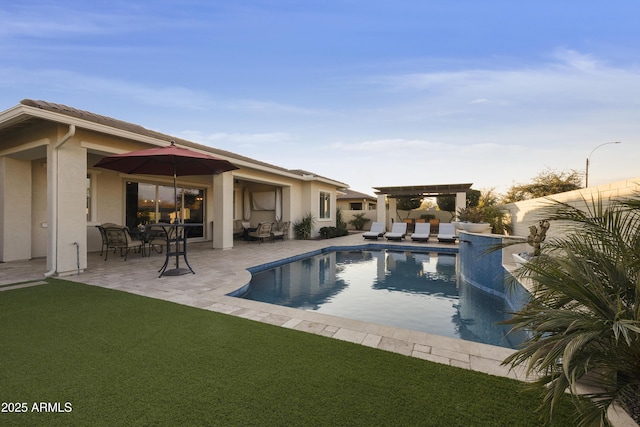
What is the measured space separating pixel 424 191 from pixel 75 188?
18126mm

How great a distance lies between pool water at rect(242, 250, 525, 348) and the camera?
4.80m

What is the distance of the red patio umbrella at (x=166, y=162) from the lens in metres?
5.85

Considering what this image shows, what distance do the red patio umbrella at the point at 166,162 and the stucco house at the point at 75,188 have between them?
84 centimetres

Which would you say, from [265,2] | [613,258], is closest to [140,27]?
[265,2]

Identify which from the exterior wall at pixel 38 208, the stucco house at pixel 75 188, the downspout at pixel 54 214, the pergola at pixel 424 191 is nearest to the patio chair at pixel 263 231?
the stucco house at pixel 75 188

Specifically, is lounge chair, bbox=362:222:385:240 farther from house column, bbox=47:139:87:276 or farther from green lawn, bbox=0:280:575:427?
green lawn, bbox=0:280:575:427

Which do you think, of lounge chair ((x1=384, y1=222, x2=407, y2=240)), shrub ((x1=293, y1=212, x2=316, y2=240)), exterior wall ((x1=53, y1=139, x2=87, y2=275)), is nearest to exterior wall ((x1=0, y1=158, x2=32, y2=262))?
exterior wall ((x1=53, y1=139, x2=87, y2=275))

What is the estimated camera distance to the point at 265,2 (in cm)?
873

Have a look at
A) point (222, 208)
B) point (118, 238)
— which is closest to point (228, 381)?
point (118, 238)

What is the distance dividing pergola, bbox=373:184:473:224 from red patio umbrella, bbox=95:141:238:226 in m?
14.7

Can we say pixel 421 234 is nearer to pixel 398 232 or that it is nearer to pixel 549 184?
pixel 398 232

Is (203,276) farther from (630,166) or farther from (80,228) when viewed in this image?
(630,166)

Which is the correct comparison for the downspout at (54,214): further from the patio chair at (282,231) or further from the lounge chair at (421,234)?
the lounge chair at (421,234)

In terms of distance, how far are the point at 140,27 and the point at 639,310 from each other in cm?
1220
